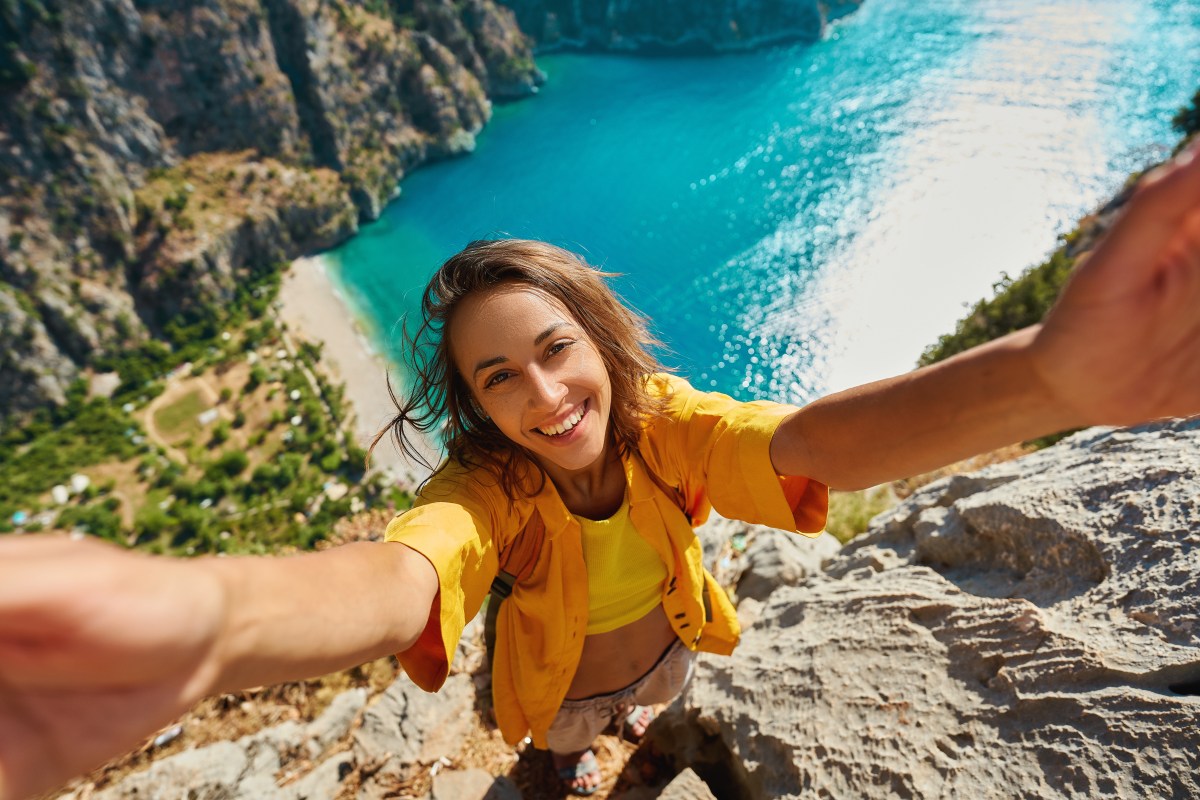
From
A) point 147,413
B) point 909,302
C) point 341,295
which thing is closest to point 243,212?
point 341,295

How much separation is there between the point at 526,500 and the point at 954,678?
160 cm

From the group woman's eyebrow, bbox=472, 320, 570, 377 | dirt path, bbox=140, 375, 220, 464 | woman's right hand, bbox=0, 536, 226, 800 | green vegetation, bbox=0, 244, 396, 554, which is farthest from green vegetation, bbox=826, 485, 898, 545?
dirt path, bbox=140, 375, 220, 464

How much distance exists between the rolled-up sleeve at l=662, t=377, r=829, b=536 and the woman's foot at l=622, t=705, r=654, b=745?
6.55 feet

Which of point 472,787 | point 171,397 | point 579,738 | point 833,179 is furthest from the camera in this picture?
point 171,397

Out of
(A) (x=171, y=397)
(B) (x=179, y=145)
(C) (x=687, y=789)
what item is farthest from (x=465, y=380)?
(B) (x=179, y=145)

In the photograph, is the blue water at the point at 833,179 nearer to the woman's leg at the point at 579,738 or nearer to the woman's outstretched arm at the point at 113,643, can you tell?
the woman's leg at the point at 579,738

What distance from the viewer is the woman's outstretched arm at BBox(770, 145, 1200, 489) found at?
0.85 meters

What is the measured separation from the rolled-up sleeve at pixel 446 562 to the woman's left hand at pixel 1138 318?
4.05 ft

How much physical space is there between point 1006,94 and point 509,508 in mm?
36015

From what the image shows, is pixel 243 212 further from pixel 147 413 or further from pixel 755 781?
pixel 755 781

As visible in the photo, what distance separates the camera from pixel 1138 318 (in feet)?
2.93

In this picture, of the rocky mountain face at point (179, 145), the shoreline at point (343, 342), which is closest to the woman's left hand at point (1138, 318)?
the shoreline at point (343, 342)

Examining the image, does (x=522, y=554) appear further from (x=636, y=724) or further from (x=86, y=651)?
(x=636, y=724)

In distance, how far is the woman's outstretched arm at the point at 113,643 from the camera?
2.18ft
